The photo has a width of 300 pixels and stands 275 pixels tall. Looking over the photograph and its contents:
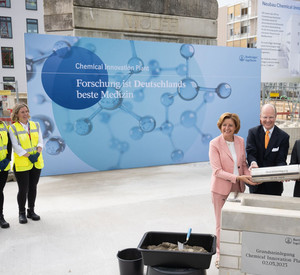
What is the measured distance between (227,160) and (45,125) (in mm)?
4062

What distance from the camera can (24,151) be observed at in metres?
3.79

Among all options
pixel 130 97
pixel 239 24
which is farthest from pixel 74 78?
pixel 239 24

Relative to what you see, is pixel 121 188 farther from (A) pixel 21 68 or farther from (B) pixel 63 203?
(A) pixel 21 68

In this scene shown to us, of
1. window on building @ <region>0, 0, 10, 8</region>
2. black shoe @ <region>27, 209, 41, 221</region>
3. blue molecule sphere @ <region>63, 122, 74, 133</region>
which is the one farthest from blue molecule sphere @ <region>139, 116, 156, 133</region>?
window on building @ <region>0, 0, 10, 8</region>

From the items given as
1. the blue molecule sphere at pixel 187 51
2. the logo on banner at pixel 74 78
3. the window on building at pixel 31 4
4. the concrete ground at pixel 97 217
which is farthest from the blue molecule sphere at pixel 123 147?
the window on building at pixel 31 4

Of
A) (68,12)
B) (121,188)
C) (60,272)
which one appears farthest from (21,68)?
(60,272)

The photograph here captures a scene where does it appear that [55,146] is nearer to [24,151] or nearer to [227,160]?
[24,151]

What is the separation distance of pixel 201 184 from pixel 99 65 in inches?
112

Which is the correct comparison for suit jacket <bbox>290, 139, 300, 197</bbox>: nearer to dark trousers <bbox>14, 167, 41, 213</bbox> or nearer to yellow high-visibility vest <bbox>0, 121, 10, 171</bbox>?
dark trousers <bbox>14, 167, 41, 213</bbox>

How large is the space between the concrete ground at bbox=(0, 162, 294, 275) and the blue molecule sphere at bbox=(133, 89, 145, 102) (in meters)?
1.43

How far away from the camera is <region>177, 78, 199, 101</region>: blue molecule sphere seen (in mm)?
6949

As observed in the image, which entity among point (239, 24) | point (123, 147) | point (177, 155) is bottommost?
point (177, 155)

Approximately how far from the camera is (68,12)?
6.71 metres

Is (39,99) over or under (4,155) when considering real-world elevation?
over
